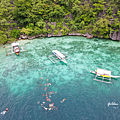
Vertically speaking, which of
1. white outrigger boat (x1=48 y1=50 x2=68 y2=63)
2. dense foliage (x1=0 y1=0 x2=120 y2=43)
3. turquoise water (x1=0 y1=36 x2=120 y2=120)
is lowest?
turquoise water (x1=0 y1=36 x2=120 y2=120)

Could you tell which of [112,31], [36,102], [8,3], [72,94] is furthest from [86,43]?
[8,3]

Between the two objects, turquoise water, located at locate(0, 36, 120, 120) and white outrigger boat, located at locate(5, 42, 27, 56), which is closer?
turquoise water, located at locate(0, 36, 120, 120)

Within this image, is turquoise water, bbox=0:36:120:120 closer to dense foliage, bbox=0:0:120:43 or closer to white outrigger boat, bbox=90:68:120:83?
white outrigger boat, bbox=90:68:120:83

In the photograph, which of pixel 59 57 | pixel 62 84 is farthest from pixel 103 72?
pixel 59 57

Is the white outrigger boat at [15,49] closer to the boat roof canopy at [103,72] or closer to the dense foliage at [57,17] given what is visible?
the dense foliage at [57,17]

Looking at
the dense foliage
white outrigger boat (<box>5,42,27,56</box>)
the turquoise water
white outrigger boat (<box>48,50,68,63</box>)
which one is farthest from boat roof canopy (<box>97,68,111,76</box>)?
white outrigger boat (<box>5,42,27,56</box>)

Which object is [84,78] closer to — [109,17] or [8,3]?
[109,17]

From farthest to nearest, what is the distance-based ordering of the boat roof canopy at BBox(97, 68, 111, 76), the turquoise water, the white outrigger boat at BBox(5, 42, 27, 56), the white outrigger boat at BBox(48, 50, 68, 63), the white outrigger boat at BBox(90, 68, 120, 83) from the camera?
the white outrigger boat at BBox(5, 42, 27, 56) → the white outrigger boat at BBox(48, 50, 68, 63) → the boat roof canopy at BBox(97, 68, 111, 76) → the white outrigger boat at BBox(90, 68, 120, 83) → the turquoise water
